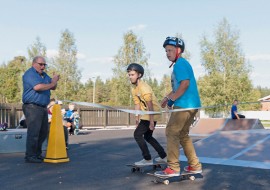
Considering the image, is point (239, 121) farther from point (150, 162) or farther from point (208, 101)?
point (208, 101)

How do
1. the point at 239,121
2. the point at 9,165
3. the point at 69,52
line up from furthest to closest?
1. the point at 69,52
2. the point at 239,121
3. the point at 9,165

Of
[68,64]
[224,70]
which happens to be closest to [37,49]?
[68,64]

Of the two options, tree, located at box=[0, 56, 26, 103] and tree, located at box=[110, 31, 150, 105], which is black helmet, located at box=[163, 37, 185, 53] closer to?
tree, located at box=[110, 31, 150, 105]

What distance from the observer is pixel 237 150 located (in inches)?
335

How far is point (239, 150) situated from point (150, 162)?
2.72 m

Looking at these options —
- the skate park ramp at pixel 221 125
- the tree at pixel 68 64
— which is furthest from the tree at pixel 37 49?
the skate park ramp at pixel 221 125

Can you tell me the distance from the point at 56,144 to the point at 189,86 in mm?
3308

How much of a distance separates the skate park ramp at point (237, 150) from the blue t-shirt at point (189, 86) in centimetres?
233

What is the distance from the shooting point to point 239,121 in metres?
19.4

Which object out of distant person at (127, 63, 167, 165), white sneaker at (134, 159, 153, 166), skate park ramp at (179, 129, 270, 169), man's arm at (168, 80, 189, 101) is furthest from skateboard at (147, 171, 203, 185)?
skate park ramp at (179, 129, 270, 169)

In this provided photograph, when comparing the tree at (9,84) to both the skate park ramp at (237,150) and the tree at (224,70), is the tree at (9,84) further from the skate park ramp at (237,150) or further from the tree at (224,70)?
the skate park ramp at (237,150)

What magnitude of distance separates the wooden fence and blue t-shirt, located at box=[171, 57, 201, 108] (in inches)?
720

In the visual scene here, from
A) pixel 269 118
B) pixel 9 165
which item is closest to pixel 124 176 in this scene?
pixel 9 165

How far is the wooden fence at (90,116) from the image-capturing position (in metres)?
22.5
